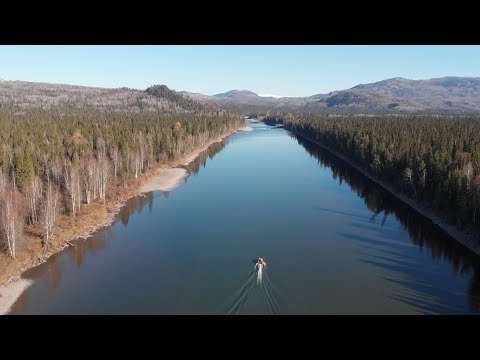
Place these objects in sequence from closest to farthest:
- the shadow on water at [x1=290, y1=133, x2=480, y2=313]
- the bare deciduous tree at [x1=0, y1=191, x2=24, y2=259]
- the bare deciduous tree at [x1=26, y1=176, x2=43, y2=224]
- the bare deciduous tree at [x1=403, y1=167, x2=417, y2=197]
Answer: the shadow on water at [x1=290, y1=133, x2=480, y2=313]
the bare deciduous tree at [x1=0, y1=191, x2=24, y2=259]
the bare deciduous tree at [x1=26, y1=176, x2=43, y2=224]
the bare deciduous tree at [x1=403, y1=167, x2=417, y2=197]

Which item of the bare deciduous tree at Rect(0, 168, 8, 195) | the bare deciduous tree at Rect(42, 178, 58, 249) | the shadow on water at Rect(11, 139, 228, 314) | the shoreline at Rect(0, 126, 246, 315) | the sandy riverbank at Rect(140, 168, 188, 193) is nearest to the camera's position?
the shoreline at Rect(0, 126, 246, 315)

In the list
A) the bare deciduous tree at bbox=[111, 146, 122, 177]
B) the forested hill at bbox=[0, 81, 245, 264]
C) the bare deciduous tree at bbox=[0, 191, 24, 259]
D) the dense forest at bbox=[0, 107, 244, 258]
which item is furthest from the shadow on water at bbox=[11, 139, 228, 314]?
the bare deciduous tree at bbox=[111, 146, 122, 177]

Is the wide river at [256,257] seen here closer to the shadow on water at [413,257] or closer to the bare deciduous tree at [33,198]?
the shadow on water at [413,257]

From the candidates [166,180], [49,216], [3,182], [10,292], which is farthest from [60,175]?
[10,292]

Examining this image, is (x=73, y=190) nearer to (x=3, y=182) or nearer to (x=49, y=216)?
(x=49, y=216)

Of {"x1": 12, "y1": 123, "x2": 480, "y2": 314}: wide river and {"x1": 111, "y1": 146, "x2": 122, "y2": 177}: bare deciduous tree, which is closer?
{"x1": 12, "y1": 123, "x2": 480, "y2": 314}: wide river

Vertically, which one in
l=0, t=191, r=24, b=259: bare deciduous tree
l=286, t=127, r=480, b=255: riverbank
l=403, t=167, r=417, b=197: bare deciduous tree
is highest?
l=403, t=167, r=417, b=197: bare deciduous tree

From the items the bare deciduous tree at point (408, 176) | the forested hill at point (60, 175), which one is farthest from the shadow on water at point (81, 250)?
the bare deciduous tree at point (408, 176)

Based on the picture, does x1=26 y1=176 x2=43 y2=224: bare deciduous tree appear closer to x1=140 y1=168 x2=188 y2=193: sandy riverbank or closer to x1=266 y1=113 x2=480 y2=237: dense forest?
x1=140 y1=168 x2=188 y2=193: sandy riverbank
